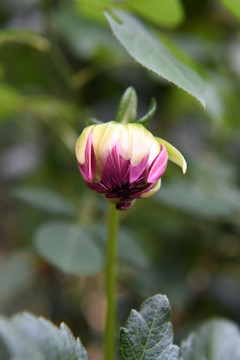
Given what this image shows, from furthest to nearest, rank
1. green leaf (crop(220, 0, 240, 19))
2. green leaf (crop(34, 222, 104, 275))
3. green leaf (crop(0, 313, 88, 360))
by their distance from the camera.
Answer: green leaf (crop(34, 222, 104, 275)) < green leaf (crop(220, 0, 240, 19)) < green leaf (crop(0, 313, 88, 360))

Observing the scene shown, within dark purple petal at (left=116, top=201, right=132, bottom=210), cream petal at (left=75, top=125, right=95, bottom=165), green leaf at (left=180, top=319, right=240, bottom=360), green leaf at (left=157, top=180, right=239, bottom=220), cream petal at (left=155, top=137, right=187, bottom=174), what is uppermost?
cream petal at (left=75, top=125, right=95, bottom=165)

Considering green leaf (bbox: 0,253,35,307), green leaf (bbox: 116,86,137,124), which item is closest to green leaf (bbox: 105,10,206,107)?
green leaf (bbox: 116,86,137,124)

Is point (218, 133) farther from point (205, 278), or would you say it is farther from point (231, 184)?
point (205, 278)

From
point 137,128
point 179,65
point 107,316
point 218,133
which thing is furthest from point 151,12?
point 218,133

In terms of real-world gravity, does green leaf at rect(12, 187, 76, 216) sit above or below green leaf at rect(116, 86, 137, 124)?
below

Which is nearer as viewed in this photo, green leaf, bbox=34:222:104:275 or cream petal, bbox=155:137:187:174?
cream petal, bbox=155:137:187:174

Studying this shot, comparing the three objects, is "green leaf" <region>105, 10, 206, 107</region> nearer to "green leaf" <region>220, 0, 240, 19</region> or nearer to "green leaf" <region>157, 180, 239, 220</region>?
"green leaf" <region>220, 0, 240, 19</region>

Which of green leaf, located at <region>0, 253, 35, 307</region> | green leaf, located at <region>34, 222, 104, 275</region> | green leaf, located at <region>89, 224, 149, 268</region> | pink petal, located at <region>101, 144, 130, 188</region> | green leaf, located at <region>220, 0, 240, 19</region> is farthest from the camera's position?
green leaf, located at <region>0, 253, 35, 307</region>

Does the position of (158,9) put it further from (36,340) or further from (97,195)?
(36,340)
